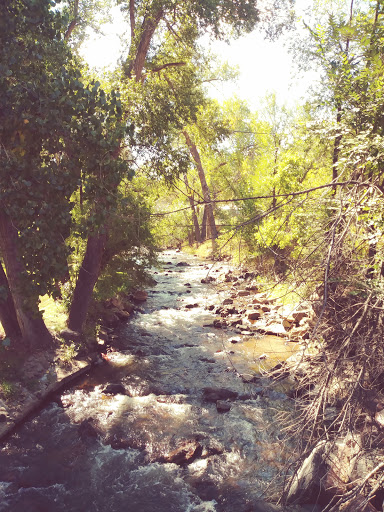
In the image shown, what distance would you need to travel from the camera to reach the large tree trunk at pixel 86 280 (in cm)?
1041

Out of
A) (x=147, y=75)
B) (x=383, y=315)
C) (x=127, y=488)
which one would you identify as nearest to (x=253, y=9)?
(x=147, y=75)

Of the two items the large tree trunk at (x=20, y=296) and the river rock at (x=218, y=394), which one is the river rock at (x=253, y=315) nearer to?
the river rock at (x=218, y=394)

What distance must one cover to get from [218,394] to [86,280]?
4.78 m

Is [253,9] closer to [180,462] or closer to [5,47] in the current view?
[5,47]

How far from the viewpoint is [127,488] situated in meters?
6.15

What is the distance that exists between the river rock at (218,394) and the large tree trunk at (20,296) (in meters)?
4.15

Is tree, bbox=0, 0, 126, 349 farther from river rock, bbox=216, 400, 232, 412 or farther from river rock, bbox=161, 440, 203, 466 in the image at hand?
river rock, bbox=216, 400, 232, 412

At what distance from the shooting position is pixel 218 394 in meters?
8.79

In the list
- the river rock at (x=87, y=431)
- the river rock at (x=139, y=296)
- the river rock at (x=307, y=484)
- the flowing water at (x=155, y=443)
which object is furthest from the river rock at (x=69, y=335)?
the river rock at (x=307, y=484)

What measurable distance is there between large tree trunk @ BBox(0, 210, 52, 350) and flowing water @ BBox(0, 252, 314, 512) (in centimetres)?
160

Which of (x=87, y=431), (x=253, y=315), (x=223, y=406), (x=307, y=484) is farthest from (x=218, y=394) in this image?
(x=253, y=315)

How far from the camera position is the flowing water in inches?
232

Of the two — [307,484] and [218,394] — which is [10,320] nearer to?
[218,394]

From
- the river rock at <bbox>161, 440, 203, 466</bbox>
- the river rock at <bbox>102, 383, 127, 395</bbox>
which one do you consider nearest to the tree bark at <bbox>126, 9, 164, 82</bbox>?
the river rock at <bbox>102, 383, 127, 395</bbox>
